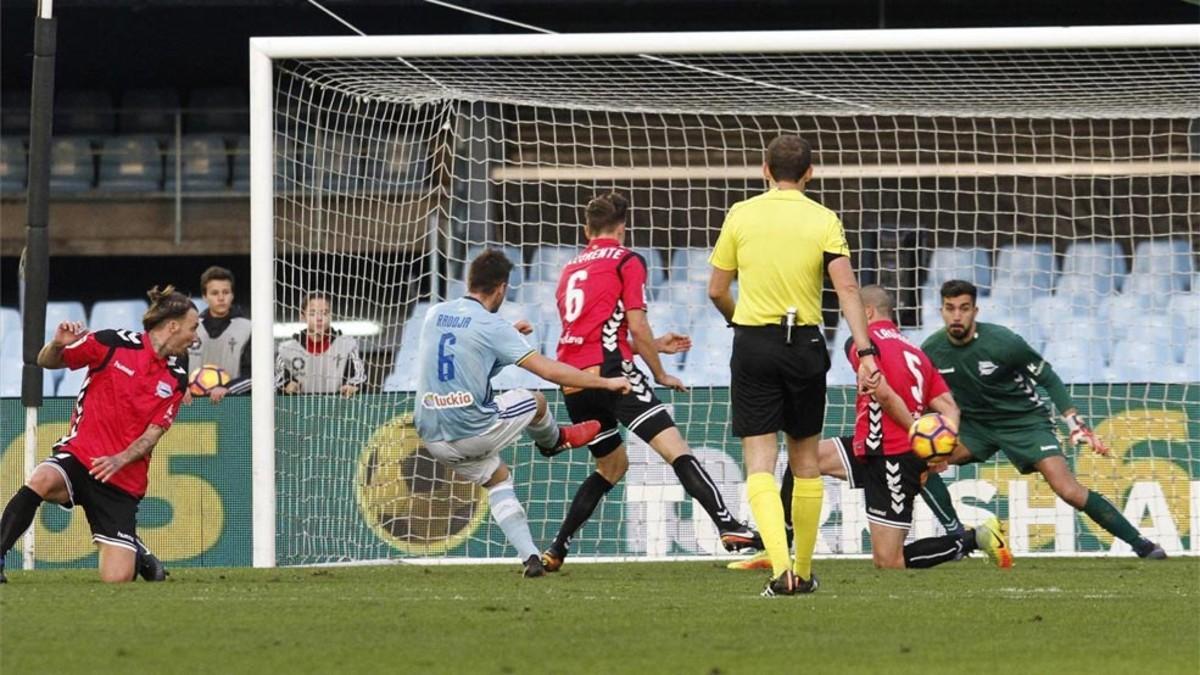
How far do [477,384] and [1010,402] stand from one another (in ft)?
11.3

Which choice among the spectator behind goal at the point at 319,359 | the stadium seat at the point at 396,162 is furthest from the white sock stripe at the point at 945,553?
the stadium seat at the point at 396,162

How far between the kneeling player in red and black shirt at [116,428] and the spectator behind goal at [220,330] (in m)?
2.88

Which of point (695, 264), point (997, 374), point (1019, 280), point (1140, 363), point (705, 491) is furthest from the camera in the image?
point (695, 264)

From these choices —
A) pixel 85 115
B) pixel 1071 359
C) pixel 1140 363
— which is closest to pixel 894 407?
pixel 1140 363

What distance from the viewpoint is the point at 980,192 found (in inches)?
660

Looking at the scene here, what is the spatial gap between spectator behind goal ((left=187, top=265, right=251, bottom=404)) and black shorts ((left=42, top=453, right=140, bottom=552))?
9.46ft

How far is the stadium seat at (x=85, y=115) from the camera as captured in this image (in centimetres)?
2152

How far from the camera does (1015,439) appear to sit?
1088 cm

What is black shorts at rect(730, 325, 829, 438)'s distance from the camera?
286 inches

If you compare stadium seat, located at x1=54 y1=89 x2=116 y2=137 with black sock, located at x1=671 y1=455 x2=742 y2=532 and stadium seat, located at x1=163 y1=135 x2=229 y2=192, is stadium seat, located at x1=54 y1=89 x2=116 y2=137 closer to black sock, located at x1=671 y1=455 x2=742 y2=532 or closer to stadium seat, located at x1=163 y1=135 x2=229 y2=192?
stadium seat, located at x1=163 y1=135 x2=229 y2=192

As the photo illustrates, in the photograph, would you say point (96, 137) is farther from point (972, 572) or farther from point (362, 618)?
point (362, 618)

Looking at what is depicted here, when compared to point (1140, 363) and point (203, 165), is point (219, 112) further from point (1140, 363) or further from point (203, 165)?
point (1140, 363)

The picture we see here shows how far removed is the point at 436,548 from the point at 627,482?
125 cm

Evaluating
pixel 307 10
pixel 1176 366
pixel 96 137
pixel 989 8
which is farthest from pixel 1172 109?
pixel 96 137
